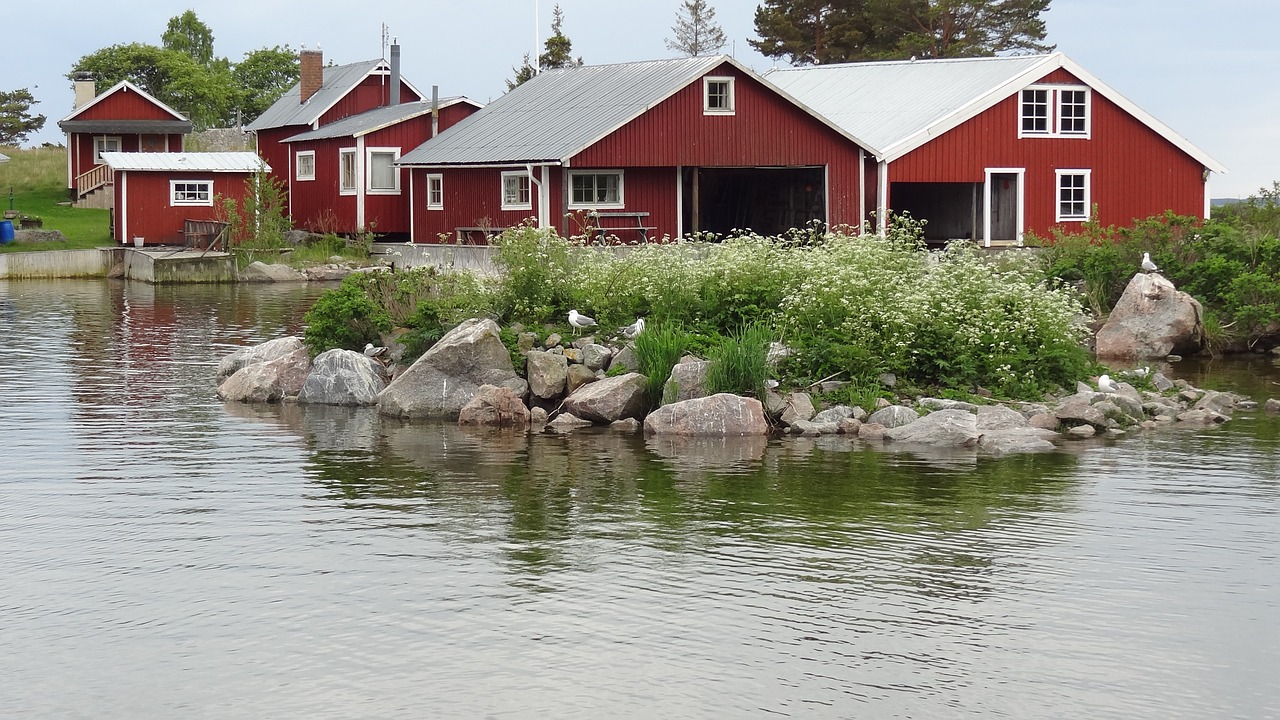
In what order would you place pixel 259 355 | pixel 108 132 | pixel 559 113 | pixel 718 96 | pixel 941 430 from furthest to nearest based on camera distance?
pixel 108 132 < pixel 559 113 < pixel 718 96 < pixel 259 355 < pixel 941 430

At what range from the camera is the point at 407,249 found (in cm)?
4281

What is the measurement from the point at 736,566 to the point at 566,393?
26.4 feet

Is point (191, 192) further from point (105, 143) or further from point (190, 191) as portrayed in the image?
point (105, 143)

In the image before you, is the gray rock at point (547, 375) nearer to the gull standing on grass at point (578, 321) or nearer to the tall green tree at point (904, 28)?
the gull standing on grass at point (578, 321)

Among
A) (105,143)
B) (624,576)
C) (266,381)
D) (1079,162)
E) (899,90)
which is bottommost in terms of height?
(624,576)

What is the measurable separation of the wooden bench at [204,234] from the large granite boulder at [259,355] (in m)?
27.2

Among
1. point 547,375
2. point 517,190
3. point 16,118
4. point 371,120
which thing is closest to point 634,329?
point 547,375

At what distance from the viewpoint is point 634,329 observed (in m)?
19.8

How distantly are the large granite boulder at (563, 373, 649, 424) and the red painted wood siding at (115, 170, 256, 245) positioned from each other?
34683mm

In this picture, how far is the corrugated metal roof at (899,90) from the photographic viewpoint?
38.3m

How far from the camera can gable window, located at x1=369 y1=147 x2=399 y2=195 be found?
47.7 m

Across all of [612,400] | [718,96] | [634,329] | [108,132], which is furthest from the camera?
[108,132]

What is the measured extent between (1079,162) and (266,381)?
82.1 ft

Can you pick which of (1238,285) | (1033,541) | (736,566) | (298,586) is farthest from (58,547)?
(1238,285)
